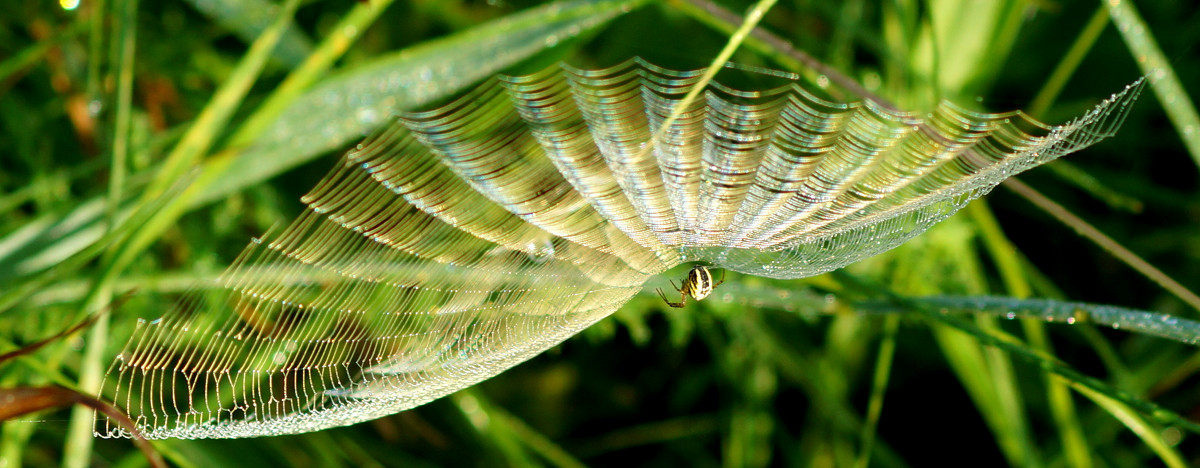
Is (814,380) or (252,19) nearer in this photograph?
(252,19)

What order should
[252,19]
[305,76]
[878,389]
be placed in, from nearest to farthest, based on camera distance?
[305,76]
[878,389]
[252,19]

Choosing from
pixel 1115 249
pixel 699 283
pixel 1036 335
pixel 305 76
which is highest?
pixel 305 76

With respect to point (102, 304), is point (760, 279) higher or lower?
lower

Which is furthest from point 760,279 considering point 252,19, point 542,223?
point 252,19

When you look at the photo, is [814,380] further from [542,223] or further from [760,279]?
[542,223]

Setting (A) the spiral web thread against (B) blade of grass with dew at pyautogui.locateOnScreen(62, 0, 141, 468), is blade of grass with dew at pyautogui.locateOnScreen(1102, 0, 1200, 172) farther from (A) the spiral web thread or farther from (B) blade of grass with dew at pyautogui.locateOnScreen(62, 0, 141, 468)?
(B) blade of grass with dew at pyautogui.locateOnScreen(62, 0, 141, 468)

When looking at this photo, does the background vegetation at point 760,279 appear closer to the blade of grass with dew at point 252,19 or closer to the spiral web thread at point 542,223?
the blade of grass with dew at point 252,19

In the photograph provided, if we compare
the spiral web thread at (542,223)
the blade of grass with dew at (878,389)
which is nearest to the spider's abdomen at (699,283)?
the spiral web thread at (542,223)
